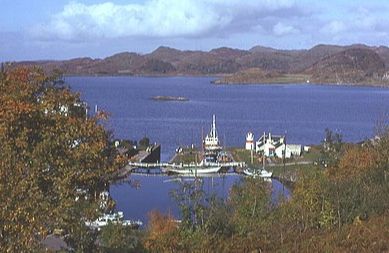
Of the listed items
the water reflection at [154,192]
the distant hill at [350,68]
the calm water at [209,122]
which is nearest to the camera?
the water reflection at [154,192]

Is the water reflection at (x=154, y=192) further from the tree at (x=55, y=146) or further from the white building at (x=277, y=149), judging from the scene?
the tree at (x=55, y=146)

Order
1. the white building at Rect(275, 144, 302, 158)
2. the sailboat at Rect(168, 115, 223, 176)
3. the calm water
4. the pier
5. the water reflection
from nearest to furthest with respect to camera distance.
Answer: the water reflection
the calm water
the sailboat at Rect(168, 115, 223, 176)
the pier
the white building at Rect(275, 144, 302, 158)

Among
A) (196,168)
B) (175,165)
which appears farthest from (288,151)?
(196,168)

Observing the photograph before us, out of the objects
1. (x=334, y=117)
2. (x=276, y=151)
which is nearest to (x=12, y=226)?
(x=276, y=151)

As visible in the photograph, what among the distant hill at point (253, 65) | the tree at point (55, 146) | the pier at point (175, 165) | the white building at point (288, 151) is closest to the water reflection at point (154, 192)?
the pier at point (175, 165)

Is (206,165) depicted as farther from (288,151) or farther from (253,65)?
(253,65)

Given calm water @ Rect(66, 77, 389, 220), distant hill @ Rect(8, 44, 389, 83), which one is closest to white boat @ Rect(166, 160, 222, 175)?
calm water @ Rect(66, 77, 389, 220)

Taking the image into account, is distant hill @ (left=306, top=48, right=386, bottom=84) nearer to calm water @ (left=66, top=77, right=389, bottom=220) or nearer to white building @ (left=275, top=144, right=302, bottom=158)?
calm water @ (left=66, top=77, right=389, bottom=220)

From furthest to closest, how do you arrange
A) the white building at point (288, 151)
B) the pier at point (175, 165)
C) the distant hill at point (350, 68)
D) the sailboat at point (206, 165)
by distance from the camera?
the distant hill at point (350, 68) → the white building at point (288, 151) → the pier at point (175, 165) → the sailboat at point (206, 165)
